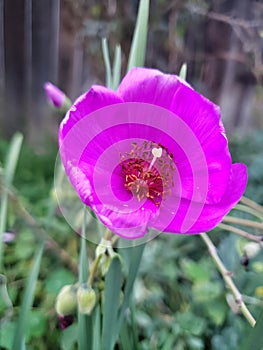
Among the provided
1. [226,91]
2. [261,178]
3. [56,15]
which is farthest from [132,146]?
[226,91]

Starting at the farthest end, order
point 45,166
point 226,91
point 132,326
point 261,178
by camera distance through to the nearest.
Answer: point 226,91 → point 45,166 → point 261,178 → point 132,326

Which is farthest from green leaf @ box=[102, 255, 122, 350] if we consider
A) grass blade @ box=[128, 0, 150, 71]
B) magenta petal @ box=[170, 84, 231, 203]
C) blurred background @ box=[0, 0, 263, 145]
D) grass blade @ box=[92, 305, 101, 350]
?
blurred background @ box=[0, 0, 263, 145]

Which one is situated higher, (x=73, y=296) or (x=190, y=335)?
(x=73, y=296)

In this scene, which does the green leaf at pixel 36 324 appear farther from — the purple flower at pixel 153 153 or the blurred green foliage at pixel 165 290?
the purple flower at pixel 153 153

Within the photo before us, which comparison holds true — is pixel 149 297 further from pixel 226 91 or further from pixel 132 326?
pixel 226 91

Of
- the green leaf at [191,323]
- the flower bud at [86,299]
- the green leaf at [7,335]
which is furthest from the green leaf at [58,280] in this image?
the flower bud at [86,299]

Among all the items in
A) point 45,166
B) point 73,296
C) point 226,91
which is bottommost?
point 45,166

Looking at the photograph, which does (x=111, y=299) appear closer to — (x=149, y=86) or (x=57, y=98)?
(x=149, y=86)
